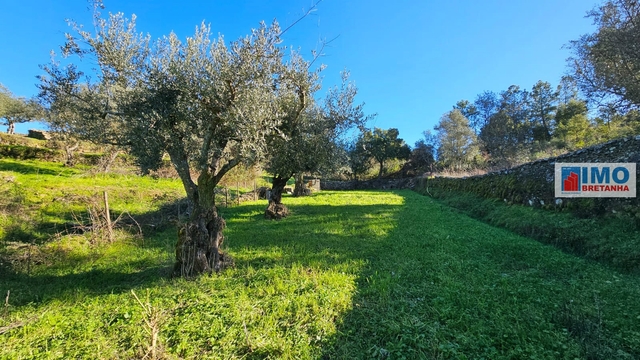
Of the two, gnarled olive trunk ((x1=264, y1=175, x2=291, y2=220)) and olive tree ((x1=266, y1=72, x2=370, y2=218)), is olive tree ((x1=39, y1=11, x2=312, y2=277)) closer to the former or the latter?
olive tree ((x1=266, y1=72, x2=370, y2=218))

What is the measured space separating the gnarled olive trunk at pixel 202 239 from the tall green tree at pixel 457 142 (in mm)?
33078

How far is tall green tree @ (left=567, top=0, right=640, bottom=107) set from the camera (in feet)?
30.0

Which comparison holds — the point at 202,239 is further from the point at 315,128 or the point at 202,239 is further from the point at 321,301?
the point at 315,128

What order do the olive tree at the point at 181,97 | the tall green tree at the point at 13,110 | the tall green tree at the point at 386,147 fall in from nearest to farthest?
the olive tree at the point at 181,97
the tall green tree at the point at 13,110
the tall green tree at the point at 386,147

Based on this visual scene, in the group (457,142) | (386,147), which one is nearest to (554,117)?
(457,142)

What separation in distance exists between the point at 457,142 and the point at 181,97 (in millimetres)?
34670

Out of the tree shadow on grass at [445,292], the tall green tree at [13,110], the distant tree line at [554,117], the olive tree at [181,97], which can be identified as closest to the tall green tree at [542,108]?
the distant tree line at [554,117]

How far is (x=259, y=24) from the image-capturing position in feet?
16.7

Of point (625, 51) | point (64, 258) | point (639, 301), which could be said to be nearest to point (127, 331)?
point (64, 258)

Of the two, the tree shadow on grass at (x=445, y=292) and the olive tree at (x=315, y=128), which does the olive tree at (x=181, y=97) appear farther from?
the olive tree at (x=315, y=128)

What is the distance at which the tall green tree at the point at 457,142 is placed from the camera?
3278 cm

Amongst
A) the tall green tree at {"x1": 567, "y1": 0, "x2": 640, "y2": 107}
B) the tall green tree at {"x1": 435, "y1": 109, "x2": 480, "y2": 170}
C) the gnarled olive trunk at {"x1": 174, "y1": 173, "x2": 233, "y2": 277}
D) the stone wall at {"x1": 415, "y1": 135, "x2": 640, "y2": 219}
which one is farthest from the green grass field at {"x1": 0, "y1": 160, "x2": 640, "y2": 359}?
the tall green tree at {"x1": 435, "y1": 109, "x2": 480, "y2": 170}

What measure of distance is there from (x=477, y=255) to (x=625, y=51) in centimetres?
981

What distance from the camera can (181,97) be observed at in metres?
5.24
